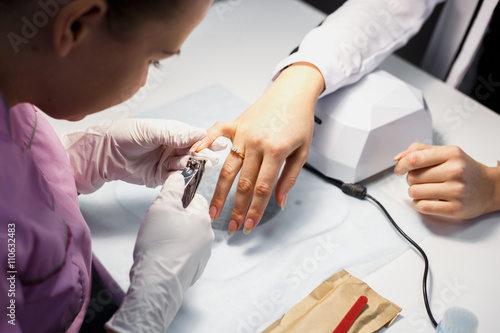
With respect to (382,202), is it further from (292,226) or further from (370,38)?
(370,38)

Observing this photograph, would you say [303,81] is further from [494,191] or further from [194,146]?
[494,191]

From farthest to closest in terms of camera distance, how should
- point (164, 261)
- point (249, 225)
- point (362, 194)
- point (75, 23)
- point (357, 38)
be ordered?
point (357, 38), point (362, 194), point (249, 225), point (164, 261), point (75, 23)

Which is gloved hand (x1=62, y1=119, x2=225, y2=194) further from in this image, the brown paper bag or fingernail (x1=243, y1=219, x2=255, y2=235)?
the brown paper bag

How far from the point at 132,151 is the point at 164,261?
239 mm

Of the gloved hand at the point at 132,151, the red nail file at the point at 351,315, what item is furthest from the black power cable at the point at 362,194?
the gloved hand at the point at 132,151

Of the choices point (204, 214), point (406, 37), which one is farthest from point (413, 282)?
point (406, 37)

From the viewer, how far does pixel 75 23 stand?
50cm

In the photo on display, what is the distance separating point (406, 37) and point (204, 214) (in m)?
0.70

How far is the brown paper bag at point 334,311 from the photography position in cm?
68

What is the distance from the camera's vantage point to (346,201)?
90cm

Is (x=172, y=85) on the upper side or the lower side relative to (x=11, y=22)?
lower

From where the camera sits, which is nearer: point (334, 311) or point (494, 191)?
point (334, 311)

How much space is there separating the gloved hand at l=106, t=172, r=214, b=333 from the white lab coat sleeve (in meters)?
0.39

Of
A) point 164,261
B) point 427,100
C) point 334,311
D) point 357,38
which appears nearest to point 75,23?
point 164,261
